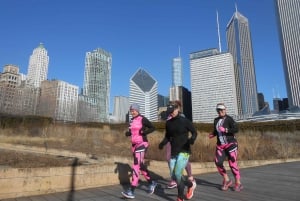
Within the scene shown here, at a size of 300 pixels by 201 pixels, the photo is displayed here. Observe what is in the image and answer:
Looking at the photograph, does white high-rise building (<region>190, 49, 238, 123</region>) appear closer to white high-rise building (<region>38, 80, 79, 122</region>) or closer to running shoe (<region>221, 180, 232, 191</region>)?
white high-rise building (<region>38, 80, 79, 122</region>)

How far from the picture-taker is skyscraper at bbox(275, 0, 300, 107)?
5790 inches

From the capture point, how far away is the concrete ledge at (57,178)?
5719mm

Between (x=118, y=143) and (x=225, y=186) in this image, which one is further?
(x=118, y=143)

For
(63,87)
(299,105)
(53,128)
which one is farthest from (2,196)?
(299,105)

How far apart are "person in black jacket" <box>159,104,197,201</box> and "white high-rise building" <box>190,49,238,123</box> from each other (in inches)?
6588

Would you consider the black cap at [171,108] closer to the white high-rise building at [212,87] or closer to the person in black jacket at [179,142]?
the person in black jacket at [179,142]

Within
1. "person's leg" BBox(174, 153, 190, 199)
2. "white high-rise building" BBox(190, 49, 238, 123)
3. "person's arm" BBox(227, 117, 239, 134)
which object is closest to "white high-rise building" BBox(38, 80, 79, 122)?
"person's arm" BBox(227, 117, 239, 134)

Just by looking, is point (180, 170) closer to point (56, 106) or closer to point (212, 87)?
point (56, 106)

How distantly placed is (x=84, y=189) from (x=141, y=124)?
213 centimetres

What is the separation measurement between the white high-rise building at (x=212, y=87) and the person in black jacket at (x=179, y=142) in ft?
549

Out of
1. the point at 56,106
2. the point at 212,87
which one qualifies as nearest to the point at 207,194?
the point at 56,106

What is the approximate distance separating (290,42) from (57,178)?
172 m

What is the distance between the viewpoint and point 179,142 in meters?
5.12

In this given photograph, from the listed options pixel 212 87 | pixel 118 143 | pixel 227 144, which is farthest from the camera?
pixel 212 87
